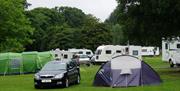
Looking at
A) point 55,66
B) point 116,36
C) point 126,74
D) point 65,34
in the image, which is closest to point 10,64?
point 55,66

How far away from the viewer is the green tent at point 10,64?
44.8 m

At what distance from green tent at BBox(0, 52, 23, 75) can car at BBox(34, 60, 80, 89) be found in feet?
57.7

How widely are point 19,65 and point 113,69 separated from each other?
20196 mm

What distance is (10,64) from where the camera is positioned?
4519 cm

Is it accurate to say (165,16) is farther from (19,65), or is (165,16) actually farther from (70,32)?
(70,32)

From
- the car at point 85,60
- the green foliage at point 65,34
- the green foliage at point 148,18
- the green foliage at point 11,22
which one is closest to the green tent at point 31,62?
the green foliage at point 11,22

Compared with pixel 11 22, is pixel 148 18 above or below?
below

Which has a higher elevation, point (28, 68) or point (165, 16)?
point (165, 16)

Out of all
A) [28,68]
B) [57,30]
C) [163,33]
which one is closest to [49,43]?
[57,30]

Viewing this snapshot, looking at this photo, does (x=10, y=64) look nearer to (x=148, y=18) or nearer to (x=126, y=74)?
(x=148, y=18)

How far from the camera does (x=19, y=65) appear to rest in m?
45.6

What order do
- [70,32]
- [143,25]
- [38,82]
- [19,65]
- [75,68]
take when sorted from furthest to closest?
[70,32], [19,65], [143,25], [75,68], [38,82]

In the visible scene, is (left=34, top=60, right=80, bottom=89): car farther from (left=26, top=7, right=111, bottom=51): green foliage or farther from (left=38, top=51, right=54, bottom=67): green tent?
(left=26, top=7, right=111, bottom=51): green foliage

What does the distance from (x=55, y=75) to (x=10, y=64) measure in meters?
19.6
